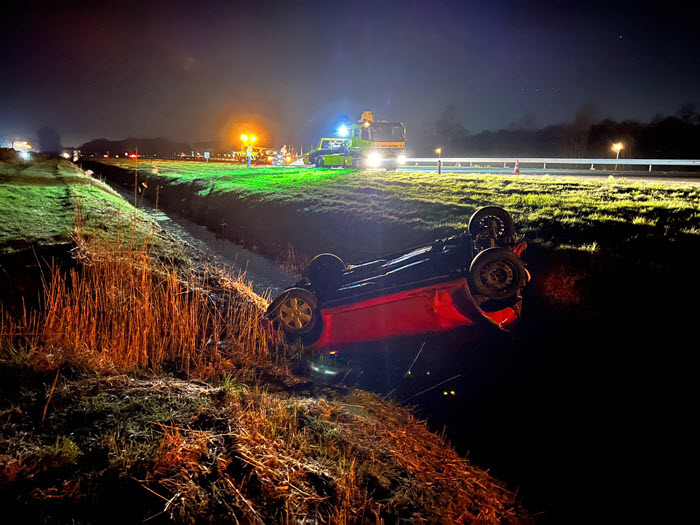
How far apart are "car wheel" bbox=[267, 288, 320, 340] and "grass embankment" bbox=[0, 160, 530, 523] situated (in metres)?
0.49

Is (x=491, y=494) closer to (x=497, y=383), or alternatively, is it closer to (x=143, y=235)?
(x=497, y=383)

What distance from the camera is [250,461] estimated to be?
2.51m

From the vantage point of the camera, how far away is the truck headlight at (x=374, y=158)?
22438 mm

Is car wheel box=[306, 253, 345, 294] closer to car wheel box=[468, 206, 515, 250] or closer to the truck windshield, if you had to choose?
car wheel box=[468, 206, 515, 250]

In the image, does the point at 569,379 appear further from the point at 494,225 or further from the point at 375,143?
the point at 375,143

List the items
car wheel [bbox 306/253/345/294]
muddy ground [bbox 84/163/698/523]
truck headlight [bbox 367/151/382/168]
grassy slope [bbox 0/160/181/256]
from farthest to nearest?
truck headlight [bbox 367/151/382/168], grassy slope [bbox 0/160/181/256], car wheel [bbox 306/253/345/294], muddy ground [bbox 84/163/698/523]

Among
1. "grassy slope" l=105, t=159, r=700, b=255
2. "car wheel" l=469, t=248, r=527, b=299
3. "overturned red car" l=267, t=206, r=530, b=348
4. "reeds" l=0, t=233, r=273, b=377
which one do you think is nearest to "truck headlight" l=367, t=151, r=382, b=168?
"grassy slope" l=105, t=159, r=700, b=255

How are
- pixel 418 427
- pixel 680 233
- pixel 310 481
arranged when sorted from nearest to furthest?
1. pixel 310 481
2. pixel 418 427
3. pixel 680 233

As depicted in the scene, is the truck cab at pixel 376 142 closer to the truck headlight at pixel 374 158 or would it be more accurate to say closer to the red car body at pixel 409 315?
the truck headlight at pixel 374 158

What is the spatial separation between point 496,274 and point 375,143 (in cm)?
1966

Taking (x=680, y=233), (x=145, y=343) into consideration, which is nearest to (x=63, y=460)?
(x=145, y=343)

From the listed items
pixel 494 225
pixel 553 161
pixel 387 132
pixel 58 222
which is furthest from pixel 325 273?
pixel 553 161

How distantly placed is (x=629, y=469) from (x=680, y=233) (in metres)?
3.59

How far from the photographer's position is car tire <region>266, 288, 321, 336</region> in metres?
4.51
